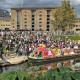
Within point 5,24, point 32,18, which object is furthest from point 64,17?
point 32,18

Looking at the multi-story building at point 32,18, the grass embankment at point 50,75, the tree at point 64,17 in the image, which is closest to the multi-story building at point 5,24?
the multi-story building at point 32,18

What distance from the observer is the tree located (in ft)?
282

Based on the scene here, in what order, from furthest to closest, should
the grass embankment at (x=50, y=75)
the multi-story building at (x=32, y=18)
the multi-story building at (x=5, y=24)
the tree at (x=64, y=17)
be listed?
the multi-story building at (x=32, y=18) → the multi-story building at (x=5, y=24) → the tree at (x=64, y=17) → the grass embankment at (x=50, y=75)

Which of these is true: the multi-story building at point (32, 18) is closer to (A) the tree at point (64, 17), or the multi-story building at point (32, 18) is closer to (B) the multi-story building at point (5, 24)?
(B) the multi-story building at point (5, 24)

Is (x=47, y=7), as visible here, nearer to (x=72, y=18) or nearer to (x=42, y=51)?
(x=72, y=18)

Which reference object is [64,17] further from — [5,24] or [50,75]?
[50,75]

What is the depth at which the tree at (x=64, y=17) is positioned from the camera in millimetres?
86000

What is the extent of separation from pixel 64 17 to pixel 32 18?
71.9 meters

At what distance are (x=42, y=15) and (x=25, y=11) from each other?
7.91m

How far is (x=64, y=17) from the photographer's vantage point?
85938 millimetres

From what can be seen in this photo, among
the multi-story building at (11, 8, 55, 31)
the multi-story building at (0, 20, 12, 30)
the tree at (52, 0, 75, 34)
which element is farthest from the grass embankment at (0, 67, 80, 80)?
the multi-story building at (0, 20, 12, 30)

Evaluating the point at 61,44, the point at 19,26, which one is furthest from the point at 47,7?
the point at 61,44

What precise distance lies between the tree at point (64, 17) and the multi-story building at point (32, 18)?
63.2 meters

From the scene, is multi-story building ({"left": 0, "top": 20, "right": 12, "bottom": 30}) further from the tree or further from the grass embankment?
the grass embankment
